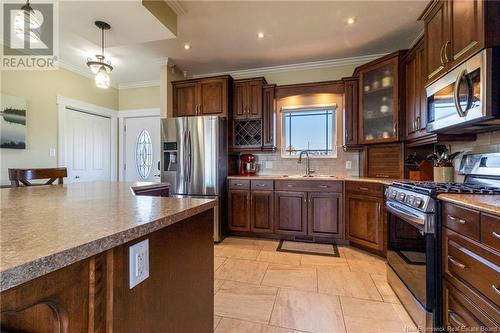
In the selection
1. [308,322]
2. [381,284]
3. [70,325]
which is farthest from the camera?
[381,284]

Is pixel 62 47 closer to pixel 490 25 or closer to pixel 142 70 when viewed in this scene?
pixel 142 70

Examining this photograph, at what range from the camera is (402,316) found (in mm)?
1733

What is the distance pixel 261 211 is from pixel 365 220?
1335 mm

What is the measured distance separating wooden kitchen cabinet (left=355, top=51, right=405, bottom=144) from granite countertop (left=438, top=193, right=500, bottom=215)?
1.56m

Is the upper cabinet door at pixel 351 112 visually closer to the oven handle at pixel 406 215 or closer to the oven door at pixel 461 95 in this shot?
the oven door at pixel 461 95

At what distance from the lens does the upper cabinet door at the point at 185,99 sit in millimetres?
3783

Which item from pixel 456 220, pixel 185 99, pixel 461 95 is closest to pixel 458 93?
pixel 461 95

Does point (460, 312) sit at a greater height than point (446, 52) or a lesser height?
lesser

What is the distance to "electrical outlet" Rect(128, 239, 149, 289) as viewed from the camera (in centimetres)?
68

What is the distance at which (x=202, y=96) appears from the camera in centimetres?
373

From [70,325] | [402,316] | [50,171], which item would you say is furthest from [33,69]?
[402,316]

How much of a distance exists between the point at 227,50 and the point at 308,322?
325cm

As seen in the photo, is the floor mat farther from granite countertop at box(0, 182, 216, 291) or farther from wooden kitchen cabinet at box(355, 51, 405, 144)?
granite countertop at box(0, 182, 216, 291)

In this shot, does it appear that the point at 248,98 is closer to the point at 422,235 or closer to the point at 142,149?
the point at 142,149
